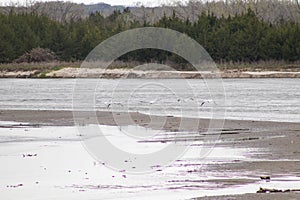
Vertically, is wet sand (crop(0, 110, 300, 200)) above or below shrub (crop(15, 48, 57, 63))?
below

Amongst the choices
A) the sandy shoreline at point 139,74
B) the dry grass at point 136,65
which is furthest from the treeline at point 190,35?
the sandy shoreline at point 139,74

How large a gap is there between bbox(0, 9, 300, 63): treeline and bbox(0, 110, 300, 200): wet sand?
54370mm

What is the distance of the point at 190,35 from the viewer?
3900 inches

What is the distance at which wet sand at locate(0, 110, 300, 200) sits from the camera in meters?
17.2

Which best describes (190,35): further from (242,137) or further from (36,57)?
(242,137)

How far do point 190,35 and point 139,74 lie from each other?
12178 mm

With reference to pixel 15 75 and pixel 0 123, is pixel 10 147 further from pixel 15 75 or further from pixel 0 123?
pixel 15 75

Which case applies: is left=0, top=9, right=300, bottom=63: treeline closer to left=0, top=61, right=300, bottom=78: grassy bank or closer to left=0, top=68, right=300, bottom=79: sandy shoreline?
left=0, top=61, right=300, bottom=78: grassy bank

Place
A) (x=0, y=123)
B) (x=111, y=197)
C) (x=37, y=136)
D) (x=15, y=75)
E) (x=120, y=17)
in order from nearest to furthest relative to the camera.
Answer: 1. (x=111, y=197)
2. (x=37, y=136)
3. (x=0, y=123)
4. (x=15, y=75)
5. (x=120, y=17)

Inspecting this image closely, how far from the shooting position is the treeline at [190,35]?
8962cm

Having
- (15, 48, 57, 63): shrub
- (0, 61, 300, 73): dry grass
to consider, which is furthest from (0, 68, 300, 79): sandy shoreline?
(15, 48, 57, 63): shrub

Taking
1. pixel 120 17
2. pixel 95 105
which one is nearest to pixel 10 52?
pixel 120 17

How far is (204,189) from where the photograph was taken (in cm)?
1534

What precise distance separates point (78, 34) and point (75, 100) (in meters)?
58.9
